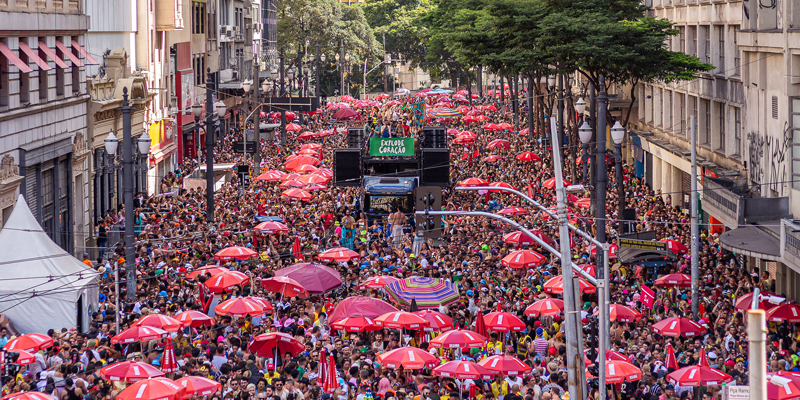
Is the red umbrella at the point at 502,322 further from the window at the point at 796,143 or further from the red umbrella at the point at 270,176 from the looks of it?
the red umbrella at the point at 270,176

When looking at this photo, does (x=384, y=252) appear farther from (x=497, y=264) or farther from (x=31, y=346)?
(x=31, y=346)

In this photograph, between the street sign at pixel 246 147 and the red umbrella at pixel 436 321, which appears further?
the street sign at pixel 246 147

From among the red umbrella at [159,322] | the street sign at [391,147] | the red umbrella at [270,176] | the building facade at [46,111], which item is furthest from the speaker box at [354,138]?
the red umbrella at [159,322]

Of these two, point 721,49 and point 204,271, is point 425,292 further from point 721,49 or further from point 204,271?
point 721,49

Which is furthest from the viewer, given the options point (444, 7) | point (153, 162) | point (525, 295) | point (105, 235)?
point (444, 7)

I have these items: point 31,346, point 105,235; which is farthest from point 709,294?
point 105,235

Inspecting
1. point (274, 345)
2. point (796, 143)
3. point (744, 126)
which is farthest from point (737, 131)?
point (274, 345)
